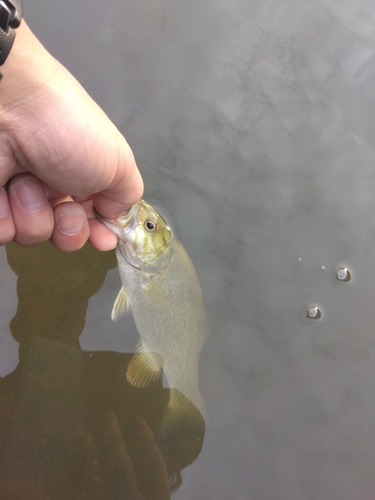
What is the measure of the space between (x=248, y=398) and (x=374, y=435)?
36.6 inches

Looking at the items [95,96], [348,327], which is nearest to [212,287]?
[348,327]

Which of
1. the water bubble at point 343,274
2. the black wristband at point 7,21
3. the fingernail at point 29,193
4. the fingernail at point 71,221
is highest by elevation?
the black wristband at point 7,21

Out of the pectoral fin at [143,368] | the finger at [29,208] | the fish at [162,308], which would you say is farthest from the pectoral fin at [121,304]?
the finger at [29,208]

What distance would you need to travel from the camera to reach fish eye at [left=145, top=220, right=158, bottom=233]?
2337mm

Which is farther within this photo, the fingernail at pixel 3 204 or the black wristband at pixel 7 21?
the fingernail at pixel 3 204

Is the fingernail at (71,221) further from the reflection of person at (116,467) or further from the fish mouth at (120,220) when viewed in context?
the reflection of person at (116,467)

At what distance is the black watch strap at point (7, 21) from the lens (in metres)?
1.15

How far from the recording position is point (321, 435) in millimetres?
2652

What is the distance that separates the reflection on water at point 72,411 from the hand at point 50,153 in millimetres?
882

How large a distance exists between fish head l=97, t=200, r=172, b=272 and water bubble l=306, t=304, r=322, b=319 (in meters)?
1.24

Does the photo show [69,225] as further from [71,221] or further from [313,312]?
[313,312]

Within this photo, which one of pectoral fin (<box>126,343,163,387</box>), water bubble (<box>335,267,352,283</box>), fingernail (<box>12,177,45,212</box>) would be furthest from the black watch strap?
water bubble (<box>335,267,352,283</box>)

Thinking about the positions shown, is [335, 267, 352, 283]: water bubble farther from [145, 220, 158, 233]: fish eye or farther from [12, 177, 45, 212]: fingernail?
[12, 177, 45, 212]: fingernail

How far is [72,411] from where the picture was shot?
2445 millimetres
